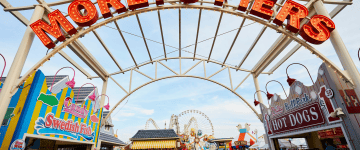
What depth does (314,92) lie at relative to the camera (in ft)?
23.2

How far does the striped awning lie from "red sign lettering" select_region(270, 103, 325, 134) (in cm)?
1517

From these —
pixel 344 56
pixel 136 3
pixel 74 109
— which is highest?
pixel 136 3

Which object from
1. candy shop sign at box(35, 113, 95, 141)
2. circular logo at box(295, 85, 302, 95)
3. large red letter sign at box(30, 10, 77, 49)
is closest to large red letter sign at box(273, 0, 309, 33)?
circular logo at box(295, 85, 302, 95)

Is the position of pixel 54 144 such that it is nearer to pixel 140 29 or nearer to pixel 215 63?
pixel 140 29

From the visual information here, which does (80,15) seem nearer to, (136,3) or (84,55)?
(136,3)

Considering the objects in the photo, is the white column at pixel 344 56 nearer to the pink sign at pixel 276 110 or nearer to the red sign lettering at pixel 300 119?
the red sign lettering at pixel 300 119

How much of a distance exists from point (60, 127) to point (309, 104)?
40.0ft

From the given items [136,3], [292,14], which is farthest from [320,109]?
[136,3]

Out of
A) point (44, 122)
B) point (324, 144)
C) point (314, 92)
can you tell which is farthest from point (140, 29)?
point (324, 144)

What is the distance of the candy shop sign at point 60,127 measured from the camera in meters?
7.74

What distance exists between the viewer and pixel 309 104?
7441 millimetres

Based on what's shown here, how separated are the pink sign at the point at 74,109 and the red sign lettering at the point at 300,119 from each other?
12.2m

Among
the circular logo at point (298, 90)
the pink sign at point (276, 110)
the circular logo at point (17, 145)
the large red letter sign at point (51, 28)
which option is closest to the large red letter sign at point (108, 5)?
the large red letter sign at point (51, 28)

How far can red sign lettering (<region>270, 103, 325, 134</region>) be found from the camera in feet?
23.3
